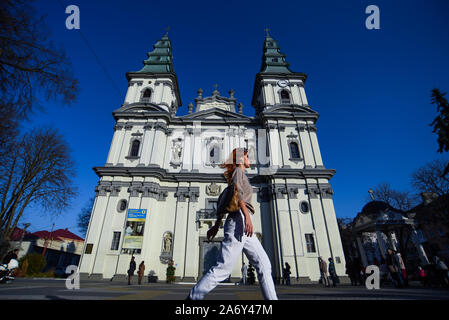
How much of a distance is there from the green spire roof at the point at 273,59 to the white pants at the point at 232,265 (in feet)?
80.3

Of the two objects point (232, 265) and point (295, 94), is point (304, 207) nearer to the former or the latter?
point (295, 94)

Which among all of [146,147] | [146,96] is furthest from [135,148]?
[146,96]

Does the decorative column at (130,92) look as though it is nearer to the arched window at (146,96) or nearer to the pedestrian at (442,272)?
the arched window at (146,96)

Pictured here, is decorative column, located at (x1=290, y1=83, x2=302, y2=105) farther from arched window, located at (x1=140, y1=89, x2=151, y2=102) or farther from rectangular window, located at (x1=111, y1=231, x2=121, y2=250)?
rectangular window, located at (x1=111, y1=231, x2=121, y2=250)

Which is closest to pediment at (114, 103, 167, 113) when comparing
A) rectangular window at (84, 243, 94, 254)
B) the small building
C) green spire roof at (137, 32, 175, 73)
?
green spire roof at (137, 32, 175, 73)

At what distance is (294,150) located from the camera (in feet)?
62.8

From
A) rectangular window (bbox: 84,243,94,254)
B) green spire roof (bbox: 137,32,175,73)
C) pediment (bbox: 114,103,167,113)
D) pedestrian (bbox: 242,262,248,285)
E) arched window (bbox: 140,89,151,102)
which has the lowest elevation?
pedestrian (bbox: 242,262,248,285)

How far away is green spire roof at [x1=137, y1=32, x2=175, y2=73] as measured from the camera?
23.6 meters

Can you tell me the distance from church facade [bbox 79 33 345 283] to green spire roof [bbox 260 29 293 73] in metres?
→ 1.47

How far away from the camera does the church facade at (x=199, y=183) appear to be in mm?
14781

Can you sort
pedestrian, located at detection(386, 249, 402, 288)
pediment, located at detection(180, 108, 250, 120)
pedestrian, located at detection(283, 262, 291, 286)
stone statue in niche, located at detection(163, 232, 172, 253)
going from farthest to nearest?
1. pediment, located at detection(180, 108, 250, 120)
2. stone statue in niche, located at detection(163, 232, 172, 253)
3. pedestrian, located at detection(283, 262, 291, 286)
4. pedestrian, located at detection(386, 249, 402, 288)

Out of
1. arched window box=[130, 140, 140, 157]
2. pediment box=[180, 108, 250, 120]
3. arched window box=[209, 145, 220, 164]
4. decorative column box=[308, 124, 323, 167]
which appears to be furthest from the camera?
pediment box=[180, 108, 250, 120]

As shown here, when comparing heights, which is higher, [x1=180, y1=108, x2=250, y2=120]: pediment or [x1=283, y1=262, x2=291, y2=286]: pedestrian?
[x1=180, y1=108, x2=250, y2=120]: pediment

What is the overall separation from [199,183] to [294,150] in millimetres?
9325
